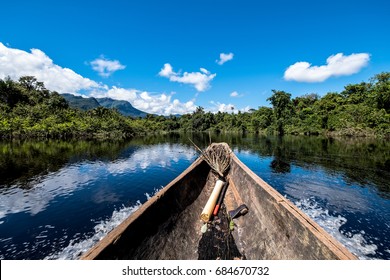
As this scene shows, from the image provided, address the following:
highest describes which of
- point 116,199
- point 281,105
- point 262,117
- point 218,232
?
point 281,105

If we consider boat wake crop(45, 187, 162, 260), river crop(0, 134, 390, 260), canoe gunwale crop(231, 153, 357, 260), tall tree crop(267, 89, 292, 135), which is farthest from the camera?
tall tree crop(267, 89, 292, 135)

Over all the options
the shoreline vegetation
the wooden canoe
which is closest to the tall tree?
the shoreline vegetation

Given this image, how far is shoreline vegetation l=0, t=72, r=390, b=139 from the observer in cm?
3669

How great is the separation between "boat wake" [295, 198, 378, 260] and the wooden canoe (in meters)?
2.76

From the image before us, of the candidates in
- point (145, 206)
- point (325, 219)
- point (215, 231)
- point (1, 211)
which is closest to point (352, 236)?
point (325, 219)

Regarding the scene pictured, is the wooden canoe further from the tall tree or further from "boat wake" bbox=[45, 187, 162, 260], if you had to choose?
the tall tree

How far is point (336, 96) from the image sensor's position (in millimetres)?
51875

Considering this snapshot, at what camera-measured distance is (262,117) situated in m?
60.7

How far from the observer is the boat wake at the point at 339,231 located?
15.0 ft

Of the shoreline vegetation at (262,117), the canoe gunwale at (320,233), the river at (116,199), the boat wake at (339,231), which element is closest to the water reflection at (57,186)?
the river at (116,199)

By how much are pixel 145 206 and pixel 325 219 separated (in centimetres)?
613

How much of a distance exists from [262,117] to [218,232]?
61.0m

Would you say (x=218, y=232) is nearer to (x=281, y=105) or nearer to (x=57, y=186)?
(x=57, y=186)

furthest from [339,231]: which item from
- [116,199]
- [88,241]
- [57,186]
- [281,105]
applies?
[281,105]
